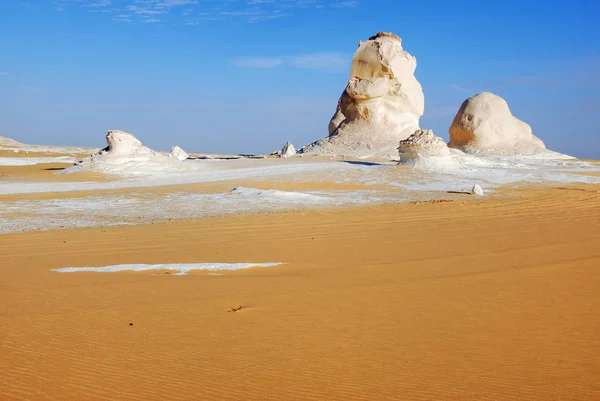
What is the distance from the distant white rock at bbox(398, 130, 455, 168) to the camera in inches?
846

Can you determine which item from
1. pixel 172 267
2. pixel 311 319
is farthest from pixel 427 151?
pixel 311 319

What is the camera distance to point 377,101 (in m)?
33.3

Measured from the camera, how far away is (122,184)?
20.3 metres

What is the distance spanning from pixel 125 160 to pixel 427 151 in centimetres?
1155

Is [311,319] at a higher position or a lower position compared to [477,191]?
lower

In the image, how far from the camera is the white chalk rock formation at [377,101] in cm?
3253

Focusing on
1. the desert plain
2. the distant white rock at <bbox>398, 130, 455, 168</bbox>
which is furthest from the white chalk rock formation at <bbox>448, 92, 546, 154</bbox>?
the desert plain

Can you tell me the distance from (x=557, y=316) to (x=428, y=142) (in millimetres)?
16977

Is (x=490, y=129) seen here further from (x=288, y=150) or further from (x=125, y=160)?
(x=125, y=160)

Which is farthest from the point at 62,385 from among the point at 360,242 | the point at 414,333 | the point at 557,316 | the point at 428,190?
the point at 428,190

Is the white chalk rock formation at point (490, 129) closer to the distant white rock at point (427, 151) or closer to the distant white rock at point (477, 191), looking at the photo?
the distant white rock at point (427, 151)

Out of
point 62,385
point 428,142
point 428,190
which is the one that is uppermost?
point 428,142

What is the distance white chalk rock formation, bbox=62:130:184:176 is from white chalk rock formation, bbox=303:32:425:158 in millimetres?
10066

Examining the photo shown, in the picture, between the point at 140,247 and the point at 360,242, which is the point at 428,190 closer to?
the point at 360,242
